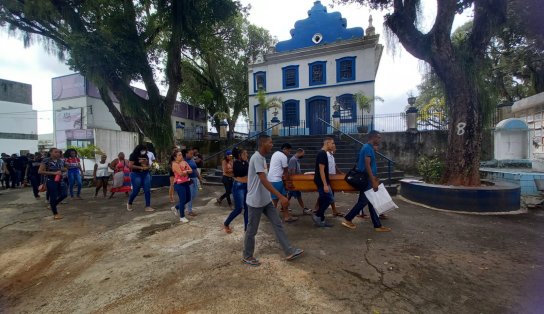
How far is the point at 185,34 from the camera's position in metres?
11.7

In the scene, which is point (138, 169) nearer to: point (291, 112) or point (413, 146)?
point (413, 146)

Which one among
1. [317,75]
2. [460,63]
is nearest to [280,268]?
[460,63]

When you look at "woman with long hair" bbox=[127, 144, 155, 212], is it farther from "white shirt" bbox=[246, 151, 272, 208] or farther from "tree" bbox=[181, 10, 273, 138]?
"tree" bbox=[181, 10, 273, 138]

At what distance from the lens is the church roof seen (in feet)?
59.7

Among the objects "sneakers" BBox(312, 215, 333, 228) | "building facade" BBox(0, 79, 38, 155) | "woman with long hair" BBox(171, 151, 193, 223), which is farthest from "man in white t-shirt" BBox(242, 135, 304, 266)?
"building facade" BBox(0, 79, 38, 155)

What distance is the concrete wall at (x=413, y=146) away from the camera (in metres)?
10.7

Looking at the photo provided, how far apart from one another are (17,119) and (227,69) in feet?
59.2

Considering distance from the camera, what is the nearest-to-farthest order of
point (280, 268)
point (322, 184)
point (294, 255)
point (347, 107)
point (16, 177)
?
1. point (280, 268)
2. point (294, 255)
3. point (322, 184)
4. point (16, 177)
5. point (347, 107)

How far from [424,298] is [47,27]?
1496 centimetres

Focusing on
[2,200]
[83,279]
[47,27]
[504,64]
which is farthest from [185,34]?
[504,64]

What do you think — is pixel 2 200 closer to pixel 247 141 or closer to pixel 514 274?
pixel 247 141

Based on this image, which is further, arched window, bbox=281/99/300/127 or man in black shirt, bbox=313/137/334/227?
arched window, bbox=281/99/300/127

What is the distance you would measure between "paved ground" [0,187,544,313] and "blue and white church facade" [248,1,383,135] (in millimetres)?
12264

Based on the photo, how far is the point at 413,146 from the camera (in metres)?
11.4
